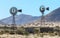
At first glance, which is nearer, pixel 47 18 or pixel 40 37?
pixel 40 37

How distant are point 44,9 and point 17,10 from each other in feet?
37.3

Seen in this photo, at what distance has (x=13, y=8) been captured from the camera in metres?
57.9

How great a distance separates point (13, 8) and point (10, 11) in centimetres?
78

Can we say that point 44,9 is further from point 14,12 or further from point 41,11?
point 14,12

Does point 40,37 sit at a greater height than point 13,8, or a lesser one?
lesser

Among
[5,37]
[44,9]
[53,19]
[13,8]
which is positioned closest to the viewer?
[5,37]

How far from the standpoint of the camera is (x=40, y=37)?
38250 mm

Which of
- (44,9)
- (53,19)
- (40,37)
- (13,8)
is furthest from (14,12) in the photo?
(53,19)

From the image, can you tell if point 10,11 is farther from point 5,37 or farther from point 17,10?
point 5,37

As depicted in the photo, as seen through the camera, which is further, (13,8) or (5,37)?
(13,8)

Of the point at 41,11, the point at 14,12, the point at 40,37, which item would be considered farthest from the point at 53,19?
the point at 40,37

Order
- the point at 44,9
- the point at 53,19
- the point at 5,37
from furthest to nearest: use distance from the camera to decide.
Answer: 1. the point at 53,19
2. the point at 44,9
3. the point at 5,37

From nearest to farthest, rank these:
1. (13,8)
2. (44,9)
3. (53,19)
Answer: (13,8) < (44,9) < (53,19)

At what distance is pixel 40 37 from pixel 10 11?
20659 millimetres
